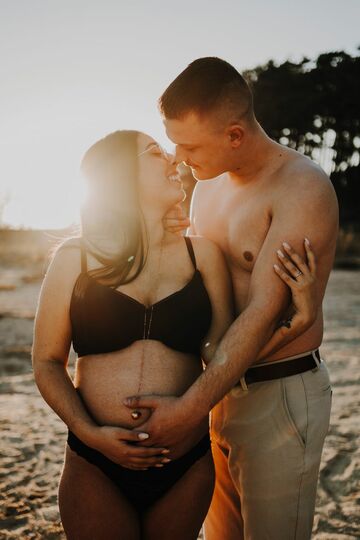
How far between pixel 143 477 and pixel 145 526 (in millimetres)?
230

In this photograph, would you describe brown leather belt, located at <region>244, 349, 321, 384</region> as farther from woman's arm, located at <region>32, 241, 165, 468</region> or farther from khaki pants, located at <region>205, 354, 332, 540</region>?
woman's arm, located at <region>32, 241, 165, 468</region>

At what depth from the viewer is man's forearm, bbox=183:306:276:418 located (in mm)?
2059

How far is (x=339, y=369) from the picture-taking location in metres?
6.71

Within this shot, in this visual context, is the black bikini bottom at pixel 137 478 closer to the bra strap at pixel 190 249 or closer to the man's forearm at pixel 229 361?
the man's forearm at pixel 229 361

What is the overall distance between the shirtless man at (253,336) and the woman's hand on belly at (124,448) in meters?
0.06

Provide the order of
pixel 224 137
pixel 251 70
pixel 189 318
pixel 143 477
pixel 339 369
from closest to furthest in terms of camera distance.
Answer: pixel 143 477
pixel 189 318
pixel 224 137
pixel 339 369
pixel 251 70

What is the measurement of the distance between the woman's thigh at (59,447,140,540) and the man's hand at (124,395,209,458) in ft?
0.84

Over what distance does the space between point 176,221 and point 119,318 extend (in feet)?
2.04

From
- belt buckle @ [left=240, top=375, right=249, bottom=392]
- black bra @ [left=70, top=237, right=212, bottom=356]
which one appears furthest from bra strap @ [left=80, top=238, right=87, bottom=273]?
belt buckle @ [left=240, top=375, right=249, bottom=392]

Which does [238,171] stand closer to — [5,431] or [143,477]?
[143,477]

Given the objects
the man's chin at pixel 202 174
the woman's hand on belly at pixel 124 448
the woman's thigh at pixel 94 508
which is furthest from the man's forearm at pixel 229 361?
Answer: the man's chin at pixel 202 174

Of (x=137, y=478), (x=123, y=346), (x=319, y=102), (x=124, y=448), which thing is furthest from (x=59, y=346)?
(x=319, y=102)

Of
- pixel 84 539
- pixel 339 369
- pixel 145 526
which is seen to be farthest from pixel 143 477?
pixel 339 369

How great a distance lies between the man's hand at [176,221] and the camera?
2443mm
